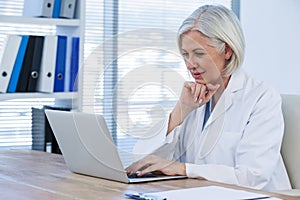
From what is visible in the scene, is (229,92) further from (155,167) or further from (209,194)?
(209,194)

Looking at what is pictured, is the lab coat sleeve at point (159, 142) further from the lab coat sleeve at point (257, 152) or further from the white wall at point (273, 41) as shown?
the white wall at point (273, 41)

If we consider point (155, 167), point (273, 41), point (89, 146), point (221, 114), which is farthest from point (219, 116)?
point (273, 41)

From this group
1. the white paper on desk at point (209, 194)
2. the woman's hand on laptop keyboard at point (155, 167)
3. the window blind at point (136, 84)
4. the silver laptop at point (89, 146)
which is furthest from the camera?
the window blind at point (136, 84)

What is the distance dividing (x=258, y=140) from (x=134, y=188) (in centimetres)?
56

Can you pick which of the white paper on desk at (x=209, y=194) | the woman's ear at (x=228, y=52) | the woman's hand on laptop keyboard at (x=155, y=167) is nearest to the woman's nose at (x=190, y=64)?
the woman's ear at (x=228, y=52)

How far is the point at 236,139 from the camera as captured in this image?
2.13 meters

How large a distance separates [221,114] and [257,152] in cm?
27

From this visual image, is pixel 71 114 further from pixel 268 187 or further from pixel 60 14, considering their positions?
pixel 60 14

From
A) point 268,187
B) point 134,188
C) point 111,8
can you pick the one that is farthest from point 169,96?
point 111,8

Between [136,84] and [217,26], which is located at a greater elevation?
[217,26]

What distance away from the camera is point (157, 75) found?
2062mm

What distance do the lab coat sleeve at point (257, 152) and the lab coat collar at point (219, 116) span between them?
10cm

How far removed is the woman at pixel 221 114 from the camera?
80.2 inches

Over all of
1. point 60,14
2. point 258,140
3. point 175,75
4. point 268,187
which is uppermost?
point 60,14
